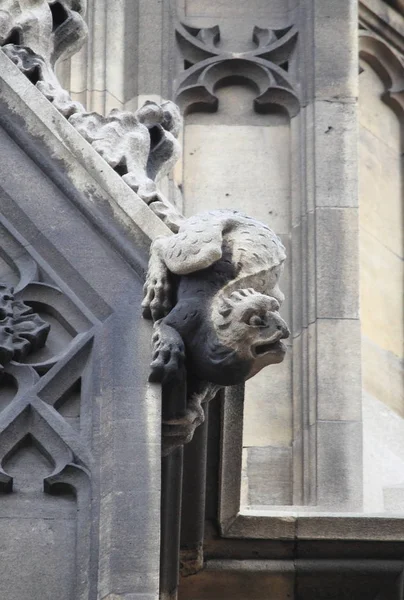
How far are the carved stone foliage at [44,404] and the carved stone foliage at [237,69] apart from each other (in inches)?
154

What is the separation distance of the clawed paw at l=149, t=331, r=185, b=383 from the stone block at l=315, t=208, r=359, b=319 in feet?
11.7

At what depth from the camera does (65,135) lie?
12.9 metres

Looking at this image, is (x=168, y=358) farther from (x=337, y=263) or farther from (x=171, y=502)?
(x=337, y=263)

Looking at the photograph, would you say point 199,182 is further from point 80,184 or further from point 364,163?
point 80,184

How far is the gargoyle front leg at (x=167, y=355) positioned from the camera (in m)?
11.9

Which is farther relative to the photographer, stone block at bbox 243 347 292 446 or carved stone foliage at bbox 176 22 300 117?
carved stone foliage at bbox 176 22 300 117

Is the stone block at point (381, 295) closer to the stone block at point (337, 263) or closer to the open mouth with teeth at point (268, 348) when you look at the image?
the stone block at point (337, 263)

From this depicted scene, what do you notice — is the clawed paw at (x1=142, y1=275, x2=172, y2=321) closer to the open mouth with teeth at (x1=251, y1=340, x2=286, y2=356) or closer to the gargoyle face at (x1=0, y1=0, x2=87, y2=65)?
the open mouth with teeth at (x1=251, y1=340, x2=286, y2=356)

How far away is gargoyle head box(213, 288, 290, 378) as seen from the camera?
11.8 metres

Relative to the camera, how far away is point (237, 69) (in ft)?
53.5

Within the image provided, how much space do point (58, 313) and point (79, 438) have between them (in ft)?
1.86

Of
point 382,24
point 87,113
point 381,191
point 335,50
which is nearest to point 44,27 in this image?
point 87,113

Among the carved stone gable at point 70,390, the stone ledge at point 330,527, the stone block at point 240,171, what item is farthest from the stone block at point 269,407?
the carved stone gable at point 70,390

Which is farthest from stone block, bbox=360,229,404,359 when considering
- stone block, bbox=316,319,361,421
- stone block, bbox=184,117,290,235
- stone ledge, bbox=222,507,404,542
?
stone ledge, bbox=222,507,404,542
